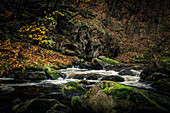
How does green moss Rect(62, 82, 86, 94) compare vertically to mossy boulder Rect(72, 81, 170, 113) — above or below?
below

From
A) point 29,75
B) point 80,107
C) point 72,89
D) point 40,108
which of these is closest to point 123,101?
point 80,107

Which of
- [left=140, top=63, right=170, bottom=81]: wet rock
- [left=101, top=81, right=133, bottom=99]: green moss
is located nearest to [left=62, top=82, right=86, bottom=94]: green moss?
[left=101, top=81, right=133, bottom=99]: green moss

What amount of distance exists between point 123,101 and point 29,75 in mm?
5209

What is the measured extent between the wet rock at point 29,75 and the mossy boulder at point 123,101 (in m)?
3.80

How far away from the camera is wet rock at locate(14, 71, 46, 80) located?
5624mm

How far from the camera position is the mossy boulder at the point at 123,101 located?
2205 mm

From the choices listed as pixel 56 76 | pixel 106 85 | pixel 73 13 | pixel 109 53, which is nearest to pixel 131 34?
pixel 109 53

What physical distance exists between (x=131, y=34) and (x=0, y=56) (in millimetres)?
20738

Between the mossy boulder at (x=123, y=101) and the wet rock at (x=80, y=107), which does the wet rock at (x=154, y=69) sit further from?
the wet rock at (x=80, y=107)

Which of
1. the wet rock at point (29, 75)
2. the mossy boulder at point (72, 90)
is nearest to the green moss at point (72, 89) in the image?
the mossy boulder at point (72, 90)

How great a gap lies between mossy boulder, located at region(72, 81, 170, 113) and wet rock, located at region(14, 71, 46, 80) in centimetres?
380

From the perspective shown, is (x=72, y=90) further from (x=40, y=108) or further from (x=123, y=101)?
(x=123, y=101)

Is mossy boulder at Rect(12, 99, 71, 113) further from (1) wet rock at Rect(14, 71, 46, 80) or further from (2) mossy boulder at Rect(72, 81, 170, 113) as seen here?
(1) wet rock at Rect(14, 71, 46, 80)

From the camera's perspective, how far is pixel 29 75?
5723 mm
